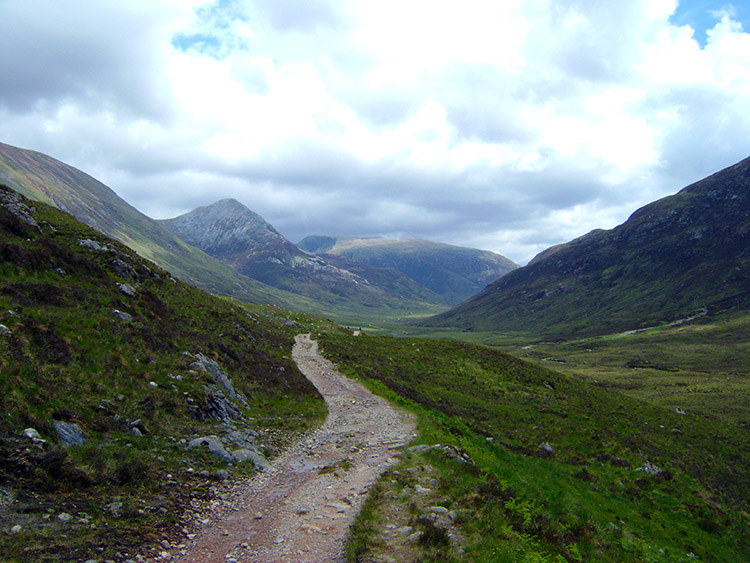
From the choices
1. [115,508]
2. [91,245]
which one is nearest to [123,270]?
[91,245]

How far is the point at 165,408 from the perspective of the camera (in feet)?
64.3

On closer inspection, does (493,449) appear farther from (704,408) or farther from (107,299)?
(704,408)

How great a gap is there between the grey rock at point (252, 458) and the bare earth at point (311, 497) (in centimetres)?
53

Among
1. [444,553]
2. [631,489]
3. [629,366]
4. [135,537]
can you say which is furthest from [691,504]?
[629,366]

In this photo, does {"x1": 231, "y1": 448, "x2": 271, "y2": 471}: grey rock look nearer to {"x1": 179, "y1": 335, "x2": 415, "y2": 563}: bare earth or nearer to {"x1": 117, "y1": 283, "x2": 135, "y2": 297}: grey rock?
{"x1": 179, "y1": 335, "x2": 415, "y2": 563}: bare earth

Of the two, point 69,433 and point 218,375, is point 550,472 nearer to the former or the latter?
point 218,375

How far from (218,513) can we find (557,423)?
38.2 meters

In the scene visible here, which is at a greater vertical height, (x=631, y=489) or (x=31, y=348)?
(x=31, y=348)

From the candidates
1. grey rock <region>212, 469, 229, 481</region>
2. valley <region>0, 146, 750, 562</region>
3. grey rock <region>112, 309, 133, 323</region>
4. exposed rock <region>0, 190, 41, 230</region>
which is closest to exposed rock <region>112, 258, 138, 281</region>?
valley <region>0, 146, 750, 562</region>

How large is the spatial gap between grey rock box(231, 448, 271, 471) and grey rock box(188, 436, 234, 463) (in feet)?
1.20

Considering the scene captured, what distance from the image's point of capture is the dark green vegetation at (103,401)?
10312mm

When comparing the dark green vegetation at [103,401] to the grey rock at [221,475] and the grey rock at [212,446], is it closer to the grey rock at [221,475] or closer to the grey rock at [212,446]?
the grey rock at [221,475]

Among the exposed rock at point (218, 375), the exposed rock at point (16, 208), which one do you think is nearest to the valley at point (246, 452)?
the exposed rock at point (218, 375)

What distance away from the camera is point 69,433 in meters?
13.8
